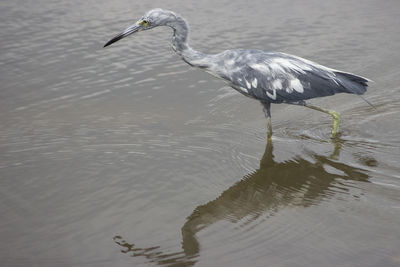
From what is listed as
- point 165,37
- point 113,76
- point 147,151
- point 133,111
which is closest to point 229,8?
point 165,37

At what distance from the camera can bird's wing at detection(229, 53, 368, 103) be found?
6.25 meters

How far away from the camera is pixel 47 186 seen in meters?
5.44

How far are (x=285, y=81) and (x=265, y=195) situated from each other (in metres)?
1.60

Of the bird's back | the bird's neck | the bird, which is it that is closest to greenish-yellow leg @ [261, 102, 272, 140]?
the bird

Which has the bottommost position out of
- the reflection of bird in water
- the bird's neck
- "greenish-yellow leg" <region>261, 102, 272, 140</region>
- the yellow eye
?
the reflection of bird in water

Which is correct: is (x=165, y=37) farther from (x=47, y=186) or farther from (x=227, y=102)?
(x=47, y=186)

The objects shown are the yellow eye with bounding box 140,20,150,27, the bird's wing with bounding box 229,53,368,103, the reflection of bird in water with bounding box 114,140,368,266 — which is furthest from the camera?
the yellow eye with bounding box 140,20,150,27

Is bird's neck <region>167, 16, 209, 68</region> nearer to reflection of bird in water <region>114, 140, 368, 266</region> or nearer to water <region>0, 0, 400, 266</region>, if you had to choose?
water <region>0, 0, 400, 266</region>

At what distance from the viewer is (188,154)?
599 cm

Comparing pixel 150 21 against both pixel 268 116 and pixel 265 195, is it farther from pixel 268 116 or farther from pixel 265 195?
pixel 265 195

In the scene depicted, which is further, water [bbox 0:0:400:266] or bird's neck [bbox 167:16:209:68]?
bird's neck [bbox 167:16:209:68]

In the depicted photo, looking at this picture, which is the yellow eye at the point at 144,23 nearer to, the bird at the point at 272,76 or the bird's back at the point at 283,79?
the bird at the point at 272,76

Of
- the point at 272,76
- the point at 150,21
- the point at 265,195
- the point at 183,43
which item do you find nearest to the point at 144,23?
the point at 150,21

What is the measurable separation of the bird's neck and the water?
2.42ft
